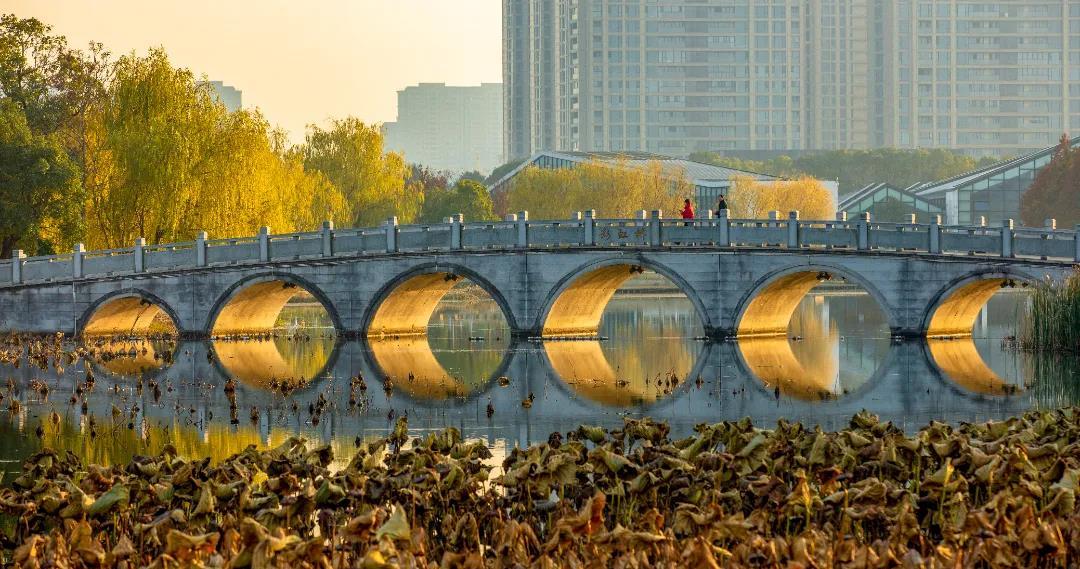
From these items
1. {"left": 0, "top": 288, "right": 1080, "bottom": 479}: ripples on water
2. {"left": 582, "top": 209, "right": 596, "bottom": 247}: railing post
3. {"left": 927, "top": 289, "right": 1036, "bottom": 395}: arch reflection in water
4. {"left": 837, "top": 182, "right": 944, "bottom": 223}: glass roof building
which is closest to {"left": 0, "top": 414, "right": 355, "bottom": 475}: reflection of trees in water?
{"left": 0, "top": 288, "right": 1080, "bottom": 479}: ripples on water

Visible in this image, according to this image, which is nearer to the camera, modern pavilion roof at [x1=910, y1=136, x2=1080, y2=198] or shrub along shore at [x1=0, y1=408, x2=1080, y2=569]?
shrub along shore at [x1=0, y1=408, x2=1080, y2=569]

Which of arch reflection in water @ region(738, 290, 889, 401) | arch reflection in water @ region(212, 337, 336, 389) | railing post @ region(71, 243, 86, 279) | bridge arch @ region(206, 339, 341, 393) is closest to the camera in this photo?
arch reflection in water @ region(738, 290, 889, 401)

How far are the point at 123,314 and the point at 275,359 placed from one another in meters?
8.97

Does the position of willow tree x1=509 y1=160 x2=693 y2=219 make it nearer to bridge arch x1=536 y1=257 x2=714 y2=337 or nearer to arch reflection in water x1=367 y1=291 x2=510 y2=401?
arch reflection in water x1=367 y1=291 x2=510 y2=401

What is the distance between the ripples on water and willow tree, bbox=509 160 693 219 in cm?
2782

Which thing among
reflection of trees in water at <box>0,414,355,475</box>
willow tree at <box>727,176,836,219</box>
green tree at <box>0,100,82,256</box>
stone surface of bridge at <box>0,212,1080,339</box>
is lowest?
reflection of trees in water at <box>0,414,355,475</box>

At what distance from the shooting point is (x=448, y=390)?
1019 inches

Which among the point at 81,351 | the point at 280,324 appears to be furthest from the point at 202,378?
the point at 280,324

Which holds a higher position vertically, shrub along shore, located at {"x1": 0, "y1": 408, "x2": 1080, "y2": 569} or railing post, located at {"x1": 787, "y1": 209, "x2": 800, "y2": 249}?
railing post, located at {"x1": 787, "y1": 209, "x2": 800, "y2": 249}

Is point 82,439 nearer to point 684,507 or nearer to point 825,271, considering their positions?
point 684,507

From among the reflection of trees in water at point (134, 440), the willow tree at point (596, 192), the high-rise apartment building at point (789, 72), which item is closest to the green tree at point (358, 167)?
the willow tree at point (596, 192)

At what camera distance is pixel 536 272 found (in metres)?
36.7

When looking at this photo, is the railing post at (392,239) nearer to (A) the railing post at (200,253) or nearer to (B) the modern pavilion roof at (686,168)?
(A) the railing post at (200,253)

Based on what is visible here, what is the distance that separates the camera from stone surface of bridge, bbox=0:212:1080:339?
34.3 m
